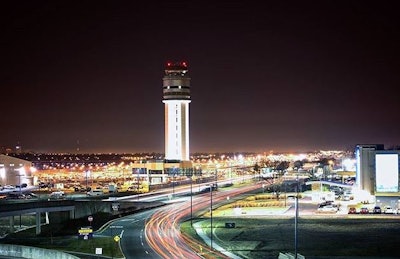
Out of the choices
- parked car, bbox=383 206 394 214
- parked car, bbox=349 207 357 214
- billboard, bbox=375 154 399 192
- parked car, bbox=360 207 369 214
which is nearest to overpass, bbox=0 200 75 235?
parked car, bbox=349 207 357 214

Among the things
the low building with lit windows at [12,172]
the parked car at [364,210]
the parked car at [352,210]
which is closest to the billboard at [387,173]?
the parked car at [352,210]

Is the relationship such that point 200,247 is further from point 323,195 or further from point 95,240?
point 323,195

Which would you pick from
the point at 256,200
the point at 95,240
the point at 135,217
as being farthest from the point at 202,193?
the point at 95,240

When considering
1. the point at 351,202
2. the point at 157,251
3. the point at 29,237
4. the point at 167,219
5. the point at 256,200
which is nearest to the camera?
the point at 157,251

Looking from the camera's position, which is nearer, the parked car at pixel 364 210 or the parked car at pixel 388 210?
the parked car at pixel 364 210

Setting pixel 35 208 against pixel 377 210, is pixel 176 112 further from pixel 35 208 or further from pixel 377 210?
pixel 35 208

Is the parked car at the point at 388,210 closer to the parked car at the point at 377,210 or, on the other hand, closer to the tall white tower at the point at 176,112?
the parked car at the point at 377,210

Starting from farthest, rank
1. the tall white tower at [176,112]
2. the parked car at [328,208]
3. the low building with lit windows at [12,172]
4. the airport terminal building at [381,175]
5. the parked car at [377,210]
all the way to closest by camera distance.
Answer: the tall white tower at [176,112]
the low building with lit windows at [12,172]
the airport terminal building at [381,175]
the parked car at [328,208]
the parked car at [377,210]
